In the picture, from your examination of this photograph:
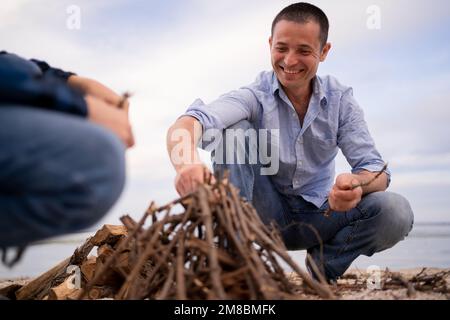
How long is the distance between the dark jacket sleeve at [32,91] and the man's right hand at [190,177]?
535 millimetres

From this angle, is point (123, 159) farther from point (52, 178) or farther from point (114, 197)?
point (52, 178)

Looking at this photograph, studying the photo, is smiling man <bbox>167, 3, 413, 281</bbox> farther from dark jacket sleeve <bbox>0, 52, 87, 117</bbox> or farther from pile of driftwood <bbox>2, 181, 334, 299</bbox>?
dark jacket sleeve <bbox>0, 52, 87, 117</bbox>

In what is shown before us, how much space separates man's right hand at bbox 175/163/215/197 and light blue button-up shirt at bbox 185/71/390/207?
139 centimetres

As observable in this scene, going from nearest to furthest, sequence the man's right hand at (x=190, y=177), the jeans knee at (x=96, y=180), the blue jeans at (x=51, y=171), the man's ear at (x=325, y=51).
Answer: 1. the blue jeans at (x=51, y=171)
2. the jeans knee at (x=96, y=180)
3. the man's right hand at (x=190, y=177)
4. the man's ear at (x=325, y=51)

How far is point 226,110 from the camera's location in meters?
3.26

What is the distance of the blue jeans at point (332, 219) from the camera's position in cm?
338

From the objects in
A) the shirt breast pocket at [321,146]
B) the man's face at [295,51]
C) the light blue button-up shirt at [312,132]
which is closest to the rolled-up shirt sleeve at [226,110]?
the light blue button-up shirt at [312,132]

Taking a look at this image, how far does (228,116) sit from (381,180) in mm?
1154

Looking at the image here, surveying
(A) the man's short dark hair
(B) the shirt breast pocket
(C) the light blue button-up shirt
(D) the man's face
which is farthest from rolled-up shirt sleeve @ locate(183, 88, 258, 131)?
(A) the man's short dark hair

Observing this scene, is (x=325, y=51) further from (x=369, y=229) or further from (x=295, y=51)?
(x=369, y=229)

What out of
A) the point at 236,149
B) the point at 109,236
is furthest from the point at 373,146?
the point at 109,236

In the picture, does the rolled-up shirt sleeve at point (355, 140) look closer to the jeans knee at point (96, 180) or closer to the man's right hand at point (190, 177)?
the man's right hand at point (190, 177)

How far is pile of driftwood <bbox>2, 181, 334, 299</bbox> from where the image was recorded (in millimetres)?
1717
